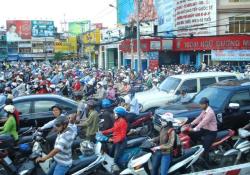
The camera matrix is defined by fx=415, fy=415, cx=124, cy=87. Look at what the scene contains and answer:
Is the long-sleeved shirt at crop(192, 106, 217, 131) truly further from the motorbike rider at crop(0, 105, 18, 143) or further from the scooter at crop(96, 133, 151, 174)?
the motorbike rider at crop(0, 105, 18, 143)

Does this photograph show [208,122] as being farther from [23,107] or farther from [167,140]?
[23,107]

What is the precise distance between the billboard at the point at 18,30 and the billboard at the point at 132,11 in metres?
36.7

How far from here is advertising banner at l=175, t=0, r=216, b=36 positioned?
3572 cm

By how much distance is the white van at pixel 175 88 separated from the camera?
12.9 meters

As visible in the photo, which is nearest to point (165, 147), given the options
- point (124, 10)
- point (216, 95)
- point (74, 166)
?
point (74, 166)

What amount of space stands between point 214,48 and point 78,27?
3025 inches

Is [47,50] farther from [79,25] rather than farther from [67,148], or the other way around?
[67,148]

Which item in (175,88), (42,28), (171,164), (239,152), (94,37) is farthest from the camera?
(42,28)

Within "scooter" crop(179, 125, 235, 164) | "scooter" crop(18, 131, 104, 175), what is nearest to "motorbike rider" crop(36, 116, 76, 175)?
"scooter" crop(18, 131, 104, 175)

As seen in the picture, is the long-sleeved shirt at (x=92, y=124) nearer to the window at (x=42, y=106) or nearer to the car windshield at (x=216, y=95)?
the window at (x=42, y=106)

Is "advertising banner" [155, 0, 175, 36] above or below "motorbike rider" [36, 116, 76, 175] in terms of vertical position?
above

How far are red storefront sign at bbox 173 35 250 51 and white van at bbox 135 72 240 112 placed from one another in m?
17.8

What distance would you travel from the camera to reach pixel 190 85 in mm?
13398

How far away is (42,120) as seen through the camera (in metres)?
11.2
